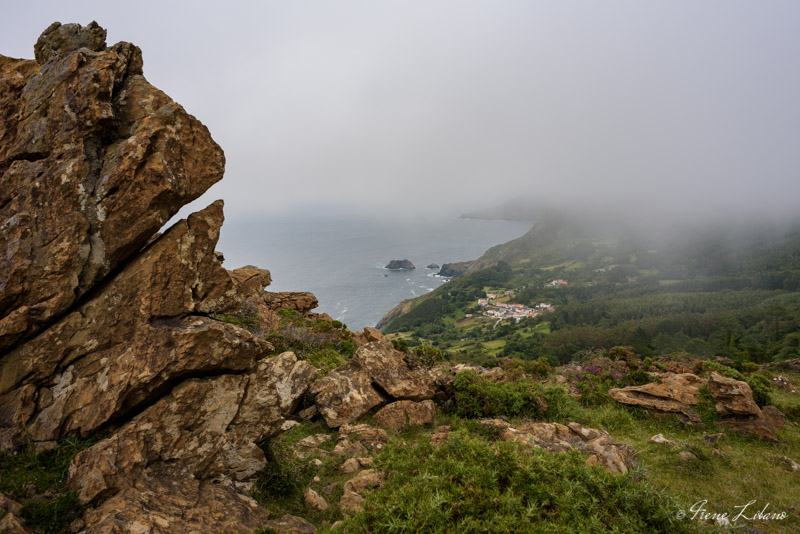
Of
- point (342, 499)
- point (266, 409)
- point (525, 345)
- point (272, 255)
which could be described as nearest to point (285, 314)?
point (266, 409)

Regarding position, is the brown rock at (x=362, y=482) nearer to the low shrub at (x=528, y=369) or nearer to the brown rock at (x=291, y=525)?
the brown rock at (x=291, y=525)

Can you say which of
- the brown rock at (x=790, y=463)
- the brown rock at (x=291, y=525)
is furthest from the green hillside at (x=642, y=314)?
the brown rock at (x=291, y=525)

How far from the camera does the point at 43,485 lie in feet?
19.3

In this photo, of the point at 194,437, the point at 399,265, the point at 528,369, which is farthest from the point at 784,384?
the point at 399,265

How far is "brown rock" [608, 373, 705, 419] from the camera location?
1398cm

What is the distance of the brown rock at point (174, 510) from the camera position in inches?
219

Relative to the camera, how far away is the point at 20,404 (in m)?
6.51

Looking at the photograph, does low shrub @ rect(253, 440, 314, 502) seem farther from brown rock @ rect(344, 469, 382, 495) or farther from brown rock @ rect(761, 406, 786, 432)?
brown rock @ rect(761, 406, 786, 432)

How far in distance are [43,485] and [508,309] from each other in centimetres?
16074

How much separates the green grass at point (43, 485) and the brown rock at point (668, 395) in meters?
18.6

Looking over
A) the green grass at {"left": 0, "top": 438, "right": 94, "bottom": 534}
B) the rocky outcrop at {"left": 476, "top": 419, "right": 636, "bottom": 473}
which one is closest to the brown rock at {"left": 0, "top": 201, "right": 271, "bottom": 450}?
the green grass at {"left": 0, "top": 438, "right": 94, "bottom": 534}

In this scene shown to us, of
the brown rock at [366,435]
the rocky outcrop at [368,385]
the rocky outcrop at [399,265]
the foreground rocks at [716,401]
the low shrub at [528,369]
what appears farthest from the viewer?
the rocky outcrop at [399,265]

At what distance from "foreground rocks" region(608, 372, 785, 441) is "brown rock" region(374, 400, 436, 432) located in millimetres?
9301

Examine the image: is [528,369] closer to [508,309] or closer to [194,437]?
[194,437]
